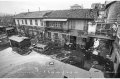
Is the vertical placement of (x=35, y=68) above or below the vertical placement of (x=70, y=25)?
below

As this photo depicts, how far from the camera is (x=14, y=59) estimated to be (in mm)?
13461

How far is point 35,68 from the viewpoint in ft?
35.8

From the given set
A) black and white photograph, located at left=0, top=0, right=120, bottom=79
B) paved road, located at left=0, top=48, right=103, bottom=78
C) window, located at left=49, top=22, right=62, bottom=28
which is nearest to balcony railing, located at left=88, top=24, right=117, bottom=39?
black and white photograph, located at left=0, top=0, right=120, bottom=79

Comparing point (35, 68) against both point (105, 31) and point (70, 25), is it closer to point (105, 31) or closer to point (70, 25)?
point (70, 25)

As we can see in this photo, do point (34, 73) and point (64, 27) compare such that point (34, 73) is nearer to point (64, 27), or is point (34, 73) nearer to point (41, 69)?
point (41, 69)

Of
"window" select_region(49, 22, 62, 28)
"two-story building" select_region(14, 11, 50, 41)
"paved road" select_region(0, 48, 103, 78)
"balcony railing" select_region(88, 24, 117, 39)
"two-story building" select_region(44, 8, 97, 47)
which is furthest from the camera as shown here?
"two-story building" select_region(14, 11, 50, 41)

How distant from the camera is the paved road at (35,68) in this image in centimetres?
946

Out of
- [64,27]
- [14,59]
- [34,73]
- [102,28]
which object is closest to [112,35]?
[102,28]

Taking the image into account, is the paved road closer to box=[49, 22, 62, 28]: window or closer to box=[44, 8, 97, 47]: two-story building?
box=[44, 8, 97, 47]: two-story building

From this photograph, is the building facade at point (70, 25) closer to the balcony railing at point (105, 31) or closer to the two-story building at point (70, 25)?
the two-story building at point (70, 25)

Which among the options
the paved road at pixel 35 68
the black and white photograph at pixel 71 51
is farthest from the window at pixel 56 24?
the paved road at pixel 35 68

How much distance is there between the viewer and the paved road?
946 cm

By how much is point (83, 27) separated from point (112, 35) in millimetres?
5016

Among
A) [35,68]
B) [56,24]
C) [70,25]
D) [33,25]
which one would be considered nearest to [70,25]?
[70,25]
